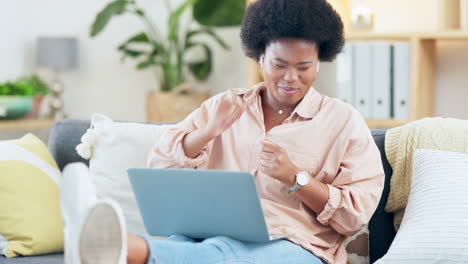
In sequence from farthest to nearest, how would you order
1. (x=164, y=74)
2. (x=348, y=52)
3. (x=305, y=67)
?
(x=164, y=74) < (x=348, y=52) < (x=305, y=67)

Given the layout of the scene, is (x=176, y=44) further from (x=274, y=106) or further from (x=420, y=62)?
(x=274, y=106)

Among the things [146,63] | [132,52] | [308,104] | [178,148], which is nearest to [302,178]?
[308,104]

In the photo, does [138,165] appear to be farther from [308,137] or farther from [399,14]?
[399,14]

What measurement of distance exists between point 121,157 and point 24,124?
6.23 feet

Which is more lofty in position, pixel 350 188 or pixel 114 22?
pixel 114 22

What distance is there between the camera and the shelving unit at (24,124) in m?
3.94

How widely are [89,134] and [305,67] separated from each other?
74 centimetres

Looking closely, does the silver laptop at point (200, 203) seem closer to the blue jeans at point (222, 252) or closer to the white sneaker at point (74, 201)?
the blue jeans at point (222, 252)

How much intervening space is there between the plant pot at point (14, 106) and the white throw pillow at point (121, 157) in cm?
171

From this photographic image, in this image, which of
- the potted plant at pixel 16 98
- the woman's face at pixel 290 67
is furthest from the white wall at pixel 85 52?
the woman's face at pixel 290 67

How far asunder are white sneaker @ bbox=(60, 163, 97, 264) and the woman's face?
596 mm

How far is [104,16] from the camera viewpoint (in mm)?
3990

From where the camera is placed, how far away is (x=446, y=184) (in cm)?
184

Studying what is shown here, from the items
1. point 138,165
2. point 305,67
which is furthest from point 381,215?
point 138,165
